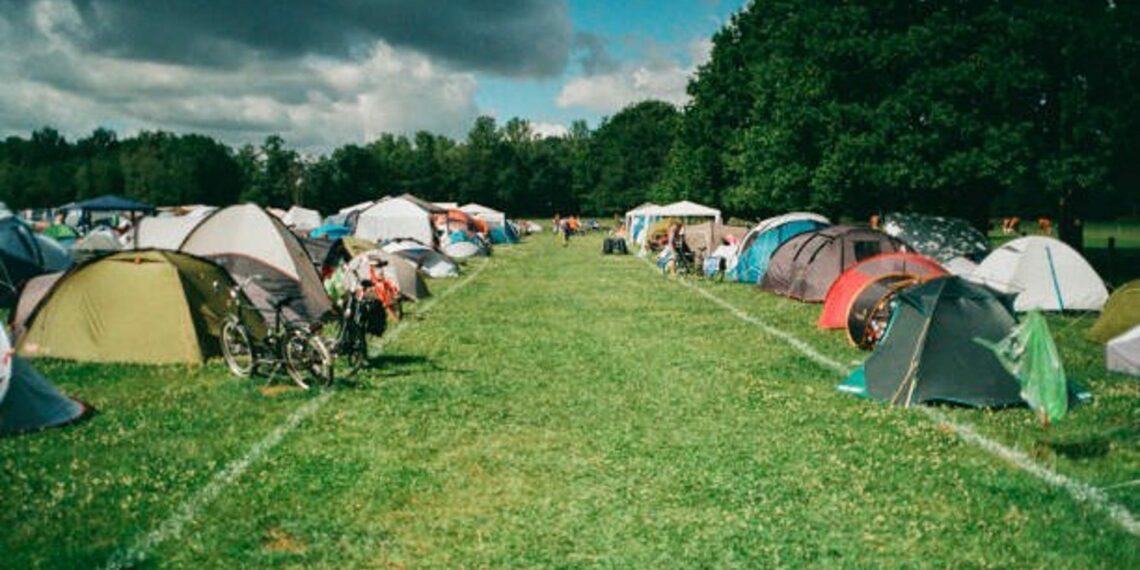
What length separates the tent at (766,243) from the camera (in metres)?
29.7

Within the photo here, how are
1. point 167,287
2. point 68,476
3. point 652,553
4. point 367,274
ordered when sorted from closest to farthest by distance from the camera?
1. point 652,553
2. point 68,476
3. point 167,287
4. point 367,274

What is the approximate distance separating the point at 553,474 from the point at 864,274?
11148 millimetres

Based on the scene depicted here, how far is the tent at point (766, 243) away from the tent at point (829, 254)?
18.2 ft

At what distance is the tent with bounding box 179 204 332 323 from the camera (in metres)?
16.0

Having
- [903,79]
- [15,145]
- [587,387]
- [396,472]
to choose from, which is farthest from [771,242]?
[15,145]

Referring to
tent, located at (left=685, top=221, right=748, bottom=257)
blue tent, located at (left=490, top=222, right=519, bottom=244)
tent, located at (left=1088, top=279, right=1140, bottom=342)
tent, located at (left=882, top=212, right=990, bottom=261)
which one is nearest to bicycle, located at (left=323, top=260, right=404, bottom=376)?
tent, located at (left=1088, top=279, right=1140, bottom=342)

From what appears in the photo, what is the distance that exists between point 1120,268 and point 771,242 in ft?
43.8

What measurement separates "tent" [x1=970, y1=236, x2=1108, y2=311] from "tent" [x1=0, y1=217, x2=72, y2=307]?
23.8 metres

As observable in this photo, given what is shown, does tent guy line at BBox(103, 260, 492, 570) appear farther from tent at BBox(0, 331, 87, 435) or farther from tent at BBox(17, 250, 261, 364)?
tent at BBox(17, 250, 261, 364)

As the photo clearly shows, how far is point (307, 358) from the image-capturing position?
37.6ft

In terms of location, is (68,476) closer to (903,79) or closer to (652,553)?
(652,553)

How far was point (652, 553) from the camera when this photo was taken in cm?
593

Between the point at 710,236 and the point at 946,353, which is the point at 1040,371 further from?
the point at 710,236

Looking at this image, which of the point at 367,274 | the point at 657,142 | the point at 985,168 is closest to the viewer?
the point at 367,274
